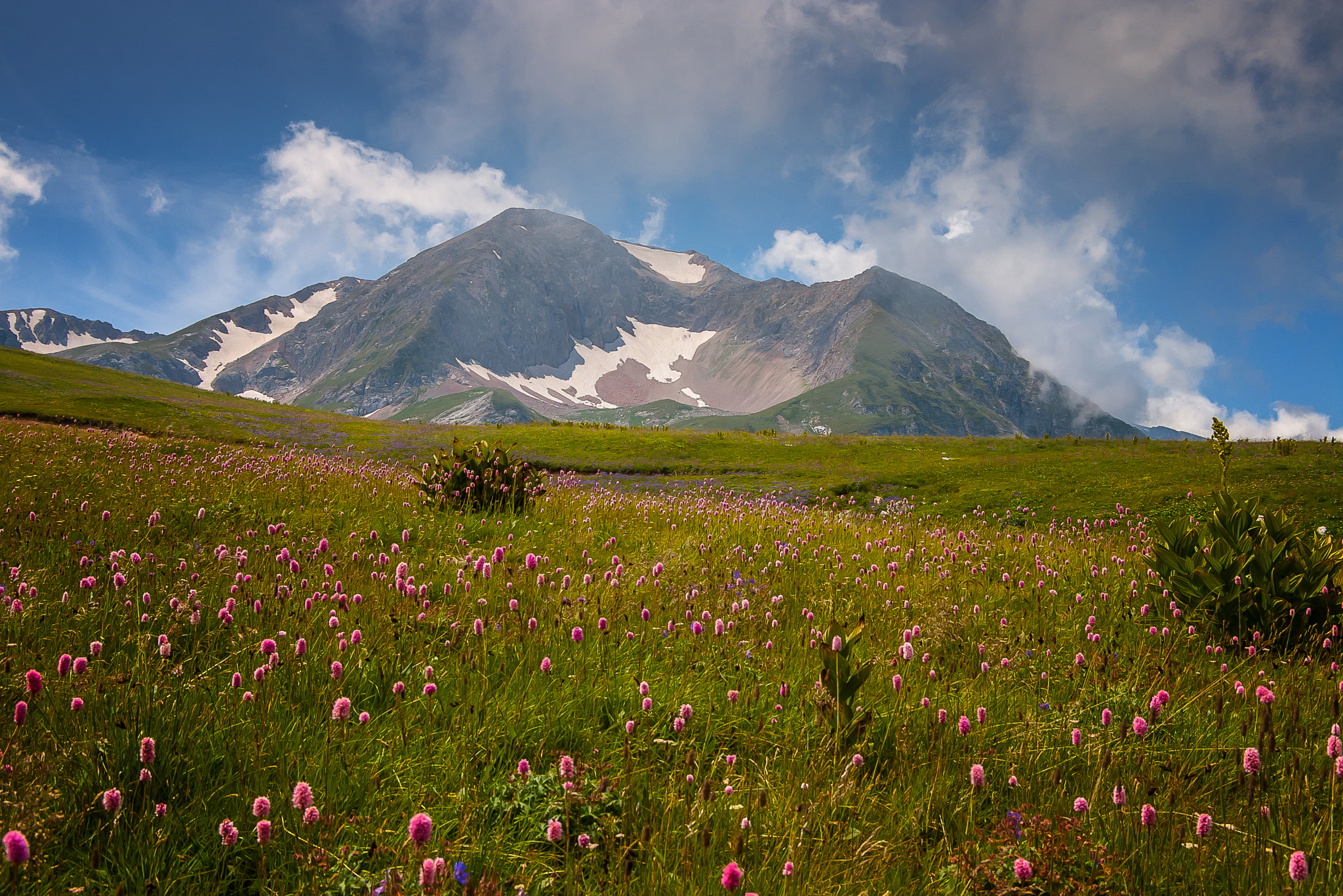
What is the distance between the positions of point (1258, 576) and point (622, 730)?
6.69m

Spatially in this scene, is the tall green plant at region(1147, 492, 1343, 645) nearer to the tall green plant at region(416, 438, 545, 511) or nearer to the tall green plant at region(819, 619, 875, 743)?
the tall green plant at region(819, 619, 875, 743)

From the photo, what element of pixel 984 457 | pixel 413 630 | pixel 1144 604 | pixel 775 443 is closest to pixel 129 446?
pixel 413 630

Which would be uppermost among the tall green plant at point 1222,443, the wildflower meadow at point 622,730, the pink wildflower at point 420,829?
the tall green plant at point 1222,443

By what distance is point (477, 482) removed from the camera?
1037 cm

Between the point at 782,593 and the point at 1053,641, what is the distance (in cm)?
259

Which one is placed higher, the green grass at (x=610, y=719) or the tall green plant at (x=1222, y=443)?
the tall green plant at (x=1222, y=443)

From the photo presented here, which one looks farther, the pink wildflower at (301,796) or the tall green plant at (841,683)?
the tall green plant at (841,683)

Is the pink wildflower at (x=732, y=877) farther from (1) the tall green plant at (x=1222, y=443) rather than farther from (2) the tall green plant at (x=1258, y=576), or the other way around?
(1) the tall green plant at (x=1222, y=443)

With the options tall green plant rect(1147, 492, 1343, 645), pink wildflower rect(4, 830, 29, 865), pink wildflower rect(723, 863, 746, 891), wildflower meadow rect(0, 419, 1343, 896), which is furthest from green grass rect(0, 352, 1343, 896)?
pink wildflower rect(4, 830, 29, 865)

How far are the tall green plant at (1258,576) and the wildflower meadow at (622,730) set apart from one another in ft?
0.38

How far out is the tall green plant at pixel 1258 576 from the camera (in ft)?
18.9

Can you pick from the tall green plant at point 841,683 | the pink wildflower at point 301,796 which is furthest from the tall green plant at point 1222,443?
the pink wildflower at point 301,796

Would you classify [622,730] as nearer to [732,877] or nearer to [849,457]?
[732,877]

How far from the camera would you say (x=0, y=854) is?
1.90 m
